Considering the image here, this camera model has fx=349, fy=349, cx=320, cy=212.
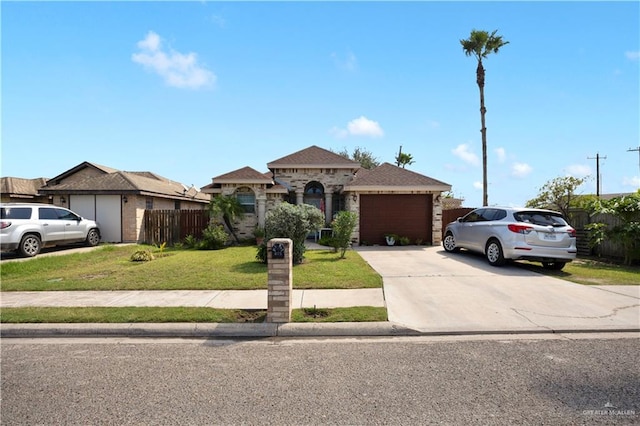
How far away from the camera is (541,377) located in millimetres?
3711

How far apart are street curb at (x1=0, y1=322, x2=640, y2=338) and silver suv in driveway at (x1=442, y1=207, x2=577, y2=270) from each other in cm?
425

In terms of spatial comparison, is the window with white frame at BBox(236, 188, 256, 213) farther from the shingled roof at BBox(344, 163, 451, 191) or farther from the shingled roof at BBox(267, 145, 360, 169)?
the shingled roof at BBox(344, 163, 451, 191)

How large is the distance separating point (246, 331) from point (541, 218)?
851 centimetres

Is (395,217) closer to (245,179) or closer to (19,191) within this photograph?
(245,179)

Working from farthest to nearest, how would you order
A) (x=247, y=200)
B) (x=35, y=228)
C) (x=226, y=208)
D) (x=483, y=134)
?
(x=483, y=134) < (x=247, y=200) < (x=226, y=208) < (x=35, y=228)

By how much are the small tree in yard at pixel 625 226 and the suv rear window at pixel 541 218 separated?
310cm

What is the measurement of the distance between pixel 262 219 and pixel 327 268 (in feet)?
24.6

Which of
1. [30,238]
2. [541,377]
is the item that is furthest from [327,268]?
[30,238]

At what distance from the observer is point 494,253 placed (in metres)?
10.2

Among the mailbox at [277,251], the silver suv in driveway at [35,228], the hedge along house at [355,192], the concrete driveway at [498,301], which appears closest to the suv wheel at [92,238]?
the silver suv in driveway at [35,228]

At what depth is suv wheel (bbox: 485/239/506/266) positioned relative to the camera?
9945mm

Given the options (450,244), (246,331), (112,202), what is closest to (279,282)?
(246,331)

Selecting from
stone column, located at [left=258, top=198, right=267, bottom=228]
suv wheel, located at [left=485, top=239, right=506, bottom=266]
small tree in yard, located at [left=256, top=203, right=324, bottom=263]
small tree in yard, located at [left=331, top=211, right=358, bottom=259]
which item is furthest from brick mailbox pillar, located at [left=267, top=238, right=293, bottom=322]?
stone column, located at [left=258, top=198, right=267, bottom=228]

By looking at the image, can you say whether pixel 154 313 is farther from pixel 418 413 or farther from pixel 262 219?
pixel 262 219
